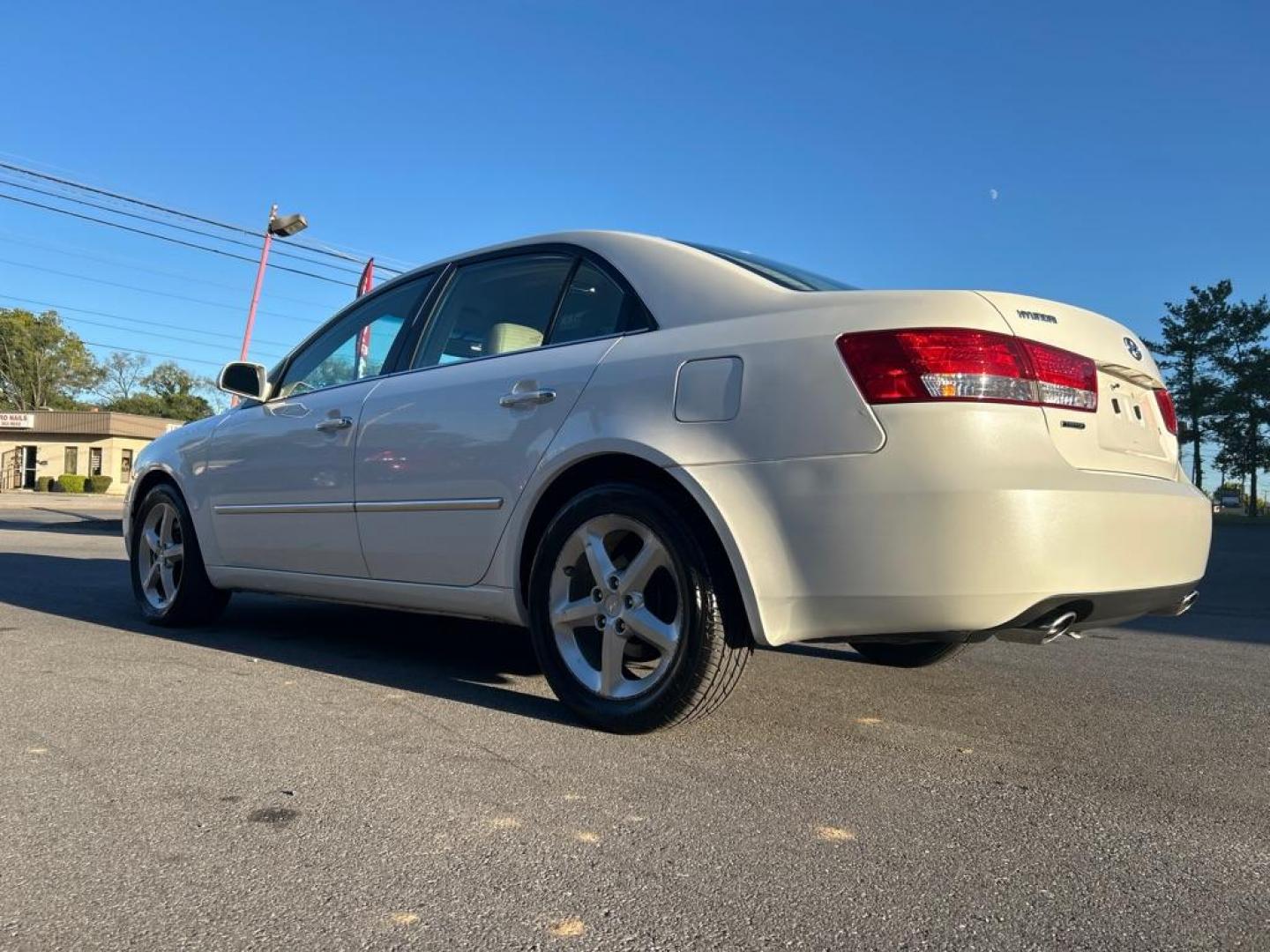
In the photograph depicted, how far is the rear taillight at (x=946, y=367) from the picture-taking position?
2543 mm

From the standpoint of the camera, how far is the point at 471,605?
348cm

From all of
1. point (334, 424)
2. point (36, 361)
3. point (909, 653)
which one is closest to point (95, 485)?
point (36, 361)

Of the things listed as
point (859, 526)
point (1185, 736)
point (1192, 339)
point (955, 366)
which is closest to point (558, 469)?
point (859, 526)

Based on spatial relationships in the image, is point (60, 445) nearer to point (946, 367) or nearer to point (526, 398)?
point (526, 398)

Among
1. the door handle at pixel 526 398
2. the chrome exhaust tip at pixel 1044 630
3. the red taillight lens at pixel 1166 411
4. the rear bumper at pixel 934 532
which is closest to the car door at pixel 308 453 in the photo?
the door handle at pixel 526 398

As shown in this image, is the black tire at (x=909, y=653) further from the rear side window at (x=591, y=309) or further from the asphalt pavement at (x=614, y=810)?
the rear side window at (x=591, y=309)

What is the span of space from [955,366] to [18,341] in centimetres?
8284

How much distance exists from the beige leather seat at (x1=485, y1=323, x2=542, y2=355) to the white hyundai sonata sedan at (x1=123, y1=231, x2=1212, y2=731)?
1cm

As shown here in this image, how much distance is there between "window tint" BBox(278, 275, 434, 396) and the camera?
4.22 metres

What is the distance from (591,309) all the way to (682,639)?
4.14 ft

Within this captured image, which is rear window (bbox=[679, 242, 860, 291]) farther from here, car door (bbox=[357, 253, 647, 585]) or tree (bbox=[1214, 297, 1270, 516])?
tree (bbox=[1214, 297, 1270, 516])

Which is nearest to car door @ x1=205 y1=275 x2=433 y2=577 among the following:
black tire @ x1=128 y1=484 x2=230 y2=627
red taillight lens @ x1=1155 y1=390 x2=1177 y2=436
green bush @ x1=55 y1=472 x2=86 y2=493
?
black tire @ x1=128 y1=484 x2=230 y2=627

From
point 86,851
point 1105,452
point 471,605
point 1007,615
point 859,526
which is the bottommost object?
point 86,851

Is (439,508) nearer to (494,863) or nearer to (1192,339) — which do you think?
(494,863)
